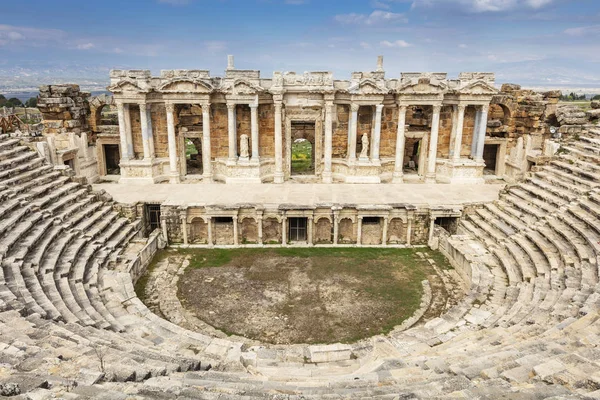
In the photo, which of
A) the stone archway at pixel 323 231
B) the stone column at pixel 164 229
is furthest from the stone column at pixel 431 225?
the stone column at pixel 164 229

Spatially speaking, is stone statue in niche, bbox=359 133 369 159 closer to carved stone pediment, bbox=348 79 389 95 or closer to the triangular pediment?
carved stone pediment, bbox=348 79 389 95

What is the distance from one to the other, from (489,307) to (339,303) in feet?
13.7

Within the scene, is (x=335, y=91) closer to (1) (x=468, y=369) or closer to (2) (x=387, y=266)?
(2) (x=387, y=266)

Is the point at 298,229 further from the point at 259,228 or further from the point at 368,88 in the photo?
the point at 368,88

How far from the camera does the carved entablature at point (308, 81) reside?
2158cm

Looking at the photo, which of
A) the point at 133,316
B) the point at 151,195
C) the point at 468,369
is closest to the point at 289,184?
the point at 151,195

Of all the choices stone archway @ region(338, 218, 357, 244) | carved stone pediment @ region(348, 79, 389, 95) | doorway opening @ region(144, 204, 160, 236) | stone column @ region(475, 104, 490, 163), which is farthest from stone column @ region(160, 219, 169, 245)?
stone column @ region(475, 104, 490, 163)

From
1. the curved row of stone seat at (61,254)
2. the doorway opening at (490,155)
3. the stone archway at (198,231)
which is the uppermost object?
the doorway opening at (490,155)

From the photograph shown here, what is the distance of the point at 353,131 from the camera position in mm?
21984

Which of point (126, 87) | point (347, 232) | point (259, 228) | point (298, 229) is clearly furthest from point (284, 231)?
point (126, 87)

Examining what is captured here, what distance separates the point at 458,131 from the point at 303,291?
1288 centimetres

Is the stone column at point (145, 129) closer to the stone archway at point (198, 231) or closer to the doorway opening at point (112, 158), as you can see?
the doorway opening at point (112, 158)

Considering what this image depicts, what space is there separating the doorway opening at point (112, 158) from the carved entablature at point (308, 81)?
10954 mm


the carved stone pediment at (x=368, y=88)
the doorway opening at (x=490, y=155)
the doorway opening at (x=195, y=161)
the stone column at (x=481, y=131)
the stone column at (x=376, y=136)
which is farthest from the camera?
the doorway opening at (x=490, y=155)
